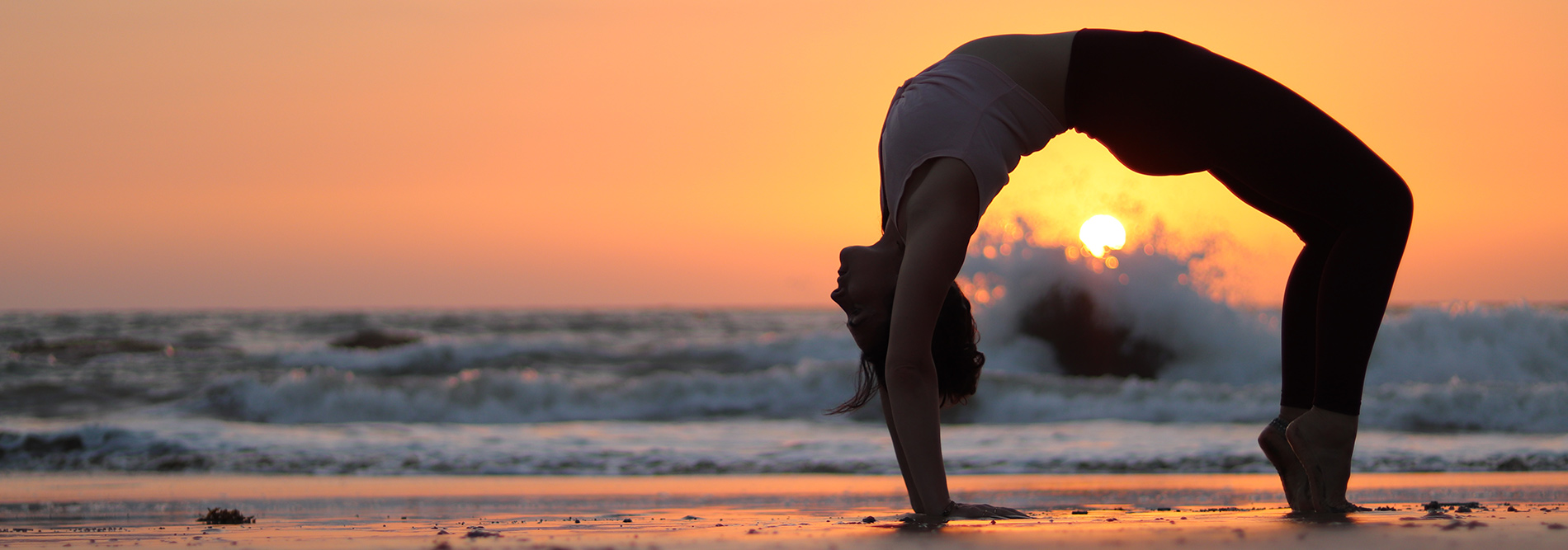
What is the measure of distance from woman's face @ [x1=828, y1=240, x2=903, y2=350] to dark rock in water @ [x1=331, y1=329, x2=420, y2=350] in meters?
16.7

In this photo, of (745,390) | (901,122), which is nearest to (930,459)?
(901,122)

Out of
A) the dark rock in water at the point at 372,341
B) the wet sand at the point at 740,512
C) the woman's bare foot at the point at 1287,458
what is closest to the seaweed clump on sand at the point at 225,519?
the wet sand at the point at 740,512

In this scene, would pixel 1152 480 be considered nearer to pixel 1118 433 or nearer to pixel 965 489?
pixel 965 489

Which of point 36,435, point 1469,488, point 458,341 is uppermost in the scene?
point 458,341

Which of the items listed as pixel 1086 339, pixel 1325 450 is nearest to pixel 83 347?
pixel 1086 339

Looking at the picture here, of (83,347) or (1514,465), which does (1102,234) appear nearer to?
(1514,465)

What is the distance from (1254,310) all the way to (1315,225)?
38.2 feet

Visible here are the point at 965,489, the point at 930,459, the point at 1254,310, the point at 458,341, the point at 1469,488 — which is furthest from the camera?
the point at 458,341

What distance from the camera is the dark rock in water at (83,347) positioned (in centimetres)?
1442

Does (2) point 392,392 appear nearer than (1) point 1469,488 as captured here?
No

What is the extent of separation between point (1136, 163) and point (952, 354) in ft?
1.50

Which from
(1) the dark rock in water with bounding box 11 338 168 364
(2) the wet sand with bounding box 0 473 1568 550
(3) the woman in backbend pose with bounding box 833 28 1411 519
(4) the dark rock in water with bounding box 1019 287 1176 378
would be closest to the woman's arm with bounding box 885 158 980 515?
(3) the woman in backbend pose with bounding box 833 28 1411 519

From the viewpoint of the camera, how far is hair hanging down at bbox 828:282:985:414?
1865mm

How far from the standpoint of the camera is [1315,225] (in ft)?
5.72
